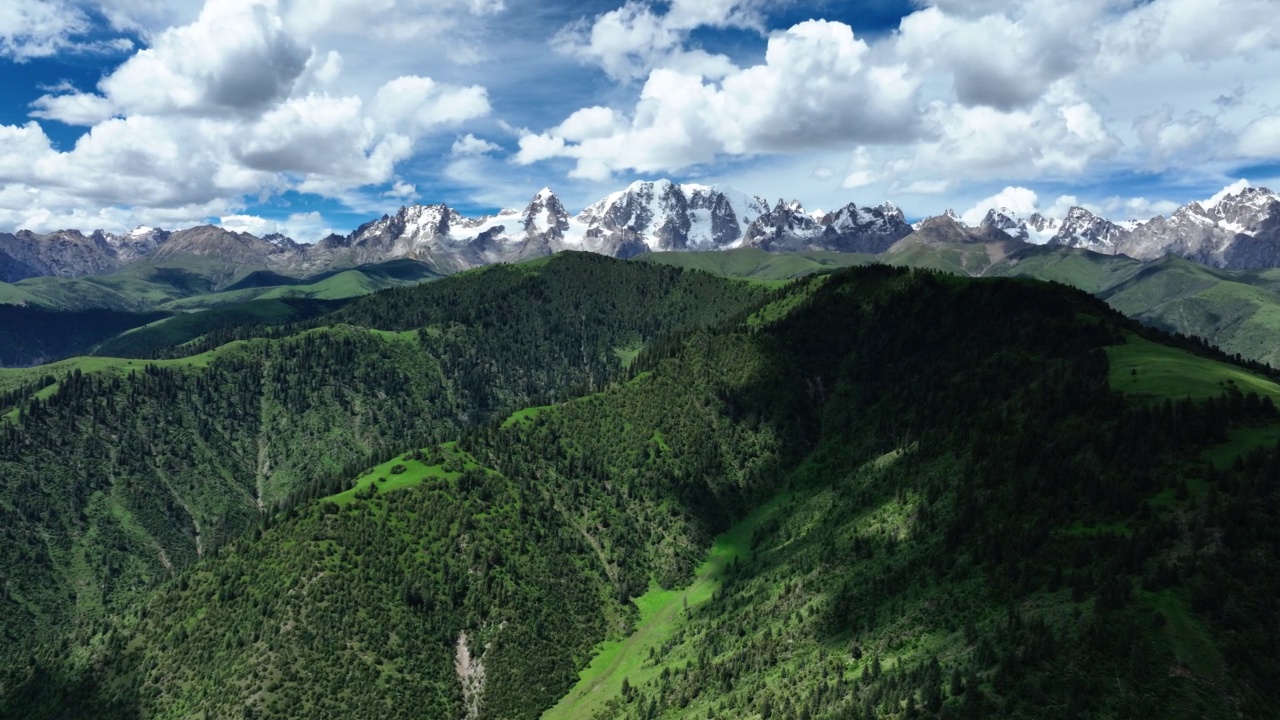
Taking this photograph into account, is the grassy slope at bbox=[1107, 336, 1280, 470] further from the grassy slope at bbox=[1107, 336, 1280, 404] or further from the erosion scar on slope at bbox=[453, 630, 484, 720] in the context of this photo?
the erosion scar on slope at bbox=[453, 630, 484, 720]

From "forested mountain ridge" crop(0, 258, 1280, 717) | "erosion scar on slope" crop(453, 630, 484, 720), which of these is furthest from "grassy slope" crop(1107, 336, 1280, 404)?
"erosion scar on slope" crop(453, 630, 484, 720)

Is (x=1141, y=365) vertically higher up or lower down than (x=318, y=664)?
higher up

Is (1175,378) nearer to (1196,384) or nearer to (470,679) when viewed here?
(1196,384)

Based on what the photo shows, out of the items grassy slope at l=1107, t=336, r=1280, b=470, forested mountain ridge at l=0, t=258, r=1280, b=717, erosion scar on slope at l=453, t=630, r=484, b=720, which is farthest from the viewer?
erosion scar on slope at l=453, t=630, r=484, b=720

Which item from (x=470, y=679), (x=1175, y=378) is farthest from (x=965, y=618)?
(x=470, y=679)

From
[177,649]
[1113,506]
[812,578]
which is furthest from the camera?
[177,649]

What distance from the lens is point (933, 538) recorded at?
517 feet

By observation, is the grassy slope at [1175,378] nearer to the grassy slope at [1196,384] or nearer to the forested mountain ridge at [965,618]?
the grassy slope at [1196,384]

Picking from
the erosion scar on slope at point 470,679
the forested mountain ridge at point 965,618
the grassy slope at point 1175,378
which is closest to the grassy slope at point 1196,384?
the grassy slope at point 1175,378

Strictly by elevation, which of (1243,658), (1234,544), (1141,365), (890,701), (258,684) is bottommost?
(258,684)

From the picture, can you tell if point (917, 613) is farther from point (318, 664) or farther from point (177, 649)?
point (177, 649)

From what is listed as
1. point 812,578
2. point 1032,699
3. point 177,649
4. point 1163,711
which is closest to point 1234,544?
point 1163,711

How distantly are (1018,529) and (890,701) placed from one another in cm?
4662

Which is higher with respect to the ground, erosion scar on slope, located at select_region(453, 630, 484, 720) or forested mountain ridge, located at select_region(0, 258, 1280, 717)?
forested mountain ridge, located at select_region(0, 258, 1280, 717)
